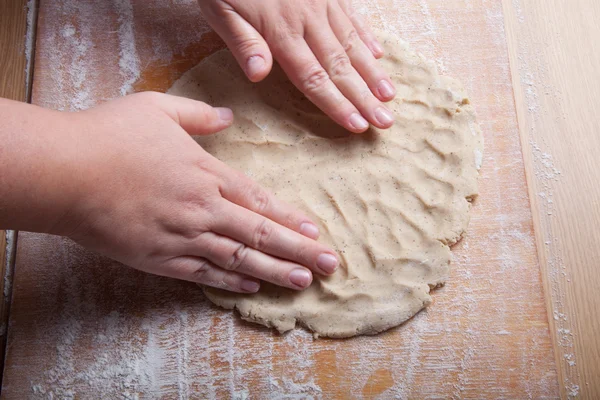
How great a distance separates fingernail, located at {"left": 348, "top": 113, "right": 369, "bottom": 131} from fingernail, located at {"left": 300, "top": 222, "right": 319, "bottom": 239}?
0.27 meters

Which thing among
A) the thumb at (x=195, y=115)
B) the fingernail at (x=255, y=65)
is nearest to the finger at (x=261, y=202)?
the thumb at (x=195, y=115)

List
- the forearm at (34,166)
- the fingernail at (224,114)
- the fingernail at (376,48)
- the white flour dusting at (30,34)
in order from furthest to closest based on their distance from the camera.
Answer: the white flour dusting at (30,34), the fingernail at (376,48), the fingernail at (224,114), the forearm at (34,166)

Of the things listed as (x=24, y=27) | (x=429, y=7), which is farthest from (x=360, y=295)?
(x=24, y=27)

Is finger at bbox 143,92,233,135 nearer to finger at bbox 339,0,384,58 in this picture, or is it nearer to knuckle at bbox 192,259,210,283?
knuckle at bbox 192,259,210,283

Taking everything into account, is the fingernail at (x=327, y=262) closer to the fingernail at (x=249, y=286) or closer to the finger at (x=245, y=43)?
the fingernail at (x=249, y=286)

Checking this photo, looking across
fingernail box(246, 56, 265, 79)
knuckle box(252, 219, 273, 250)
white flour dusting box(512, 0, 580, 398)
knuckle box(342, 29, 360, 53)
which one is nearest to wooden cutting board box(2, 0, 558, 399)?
white flour dusting box(512, 0, 580, 398)

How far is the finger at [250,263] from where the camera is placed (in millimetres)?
1058

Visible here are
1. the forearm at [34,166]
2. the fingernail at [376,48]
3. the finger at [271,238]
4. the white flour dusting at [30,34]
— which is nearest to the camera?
the forearm at [34,166]

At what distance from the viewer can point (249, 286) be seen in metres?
1.11

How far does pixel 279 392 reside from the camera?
1107mm

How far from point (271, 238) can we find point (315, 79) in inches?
16.1

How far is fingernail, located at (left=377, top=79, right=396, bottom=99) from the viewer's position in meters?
1.20

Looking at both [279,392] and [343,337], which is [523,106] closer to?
[343,337]

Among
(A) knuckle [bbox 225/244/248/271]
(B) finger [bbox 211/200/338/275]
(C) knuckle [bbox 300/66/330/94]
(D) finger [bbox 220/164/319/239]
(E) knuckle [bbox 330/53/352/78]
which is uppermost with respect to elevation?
(E) knuckle [bbox 330/53/352/78]
